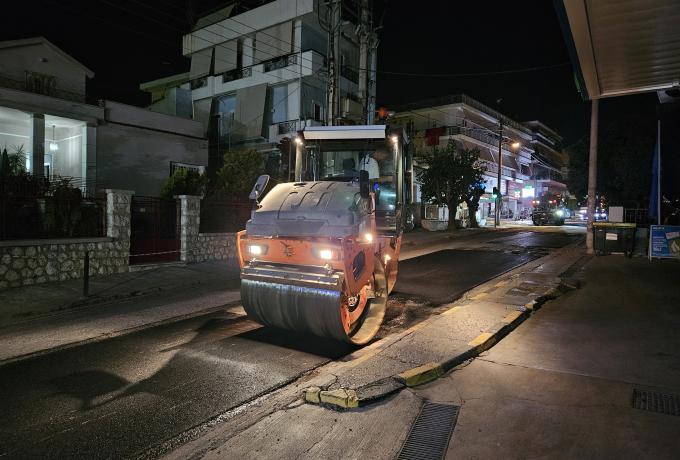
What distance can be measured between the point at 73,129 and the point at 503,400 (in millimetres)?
23206

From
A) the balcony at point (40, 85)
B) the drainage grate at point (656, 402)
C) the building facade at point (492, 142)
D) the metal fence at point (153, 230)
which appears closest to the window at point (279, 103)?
the building facade at point (492, 142)

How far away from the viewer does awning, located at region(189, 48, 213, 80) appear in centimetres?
3312

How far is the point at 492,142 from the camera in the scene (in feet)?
177

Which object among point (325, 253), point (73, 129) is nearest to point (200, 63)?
point (73, 129)

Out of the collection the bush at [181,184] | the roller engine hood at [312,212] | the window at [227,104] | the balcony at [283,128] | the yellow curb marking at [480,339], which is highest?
the window at [227,104]

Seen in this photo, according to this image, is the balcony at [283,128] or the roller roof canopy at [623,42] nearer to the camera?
the roller roof canopy at [623,42]

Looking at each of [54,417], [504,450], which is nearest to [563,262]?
[504,450]

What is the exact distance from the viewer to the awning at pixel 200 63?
33.1 meters

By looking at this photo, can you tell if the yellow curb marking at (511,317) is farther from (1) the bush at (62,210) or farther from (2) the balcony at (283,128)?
(2) the balcony at (283,128)

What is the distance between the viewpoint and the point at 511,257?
17.0m

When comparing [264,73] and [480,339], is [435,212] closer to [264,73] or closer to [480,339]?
[264,73]

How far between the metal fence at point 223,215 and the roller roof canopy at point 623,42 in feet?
36.9

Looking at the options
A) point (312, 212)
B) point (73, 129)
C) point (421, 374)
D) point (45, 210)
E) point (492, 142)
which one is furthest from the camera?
point (492, 142)

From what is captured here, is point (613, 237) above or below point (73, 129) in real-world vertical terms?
below
